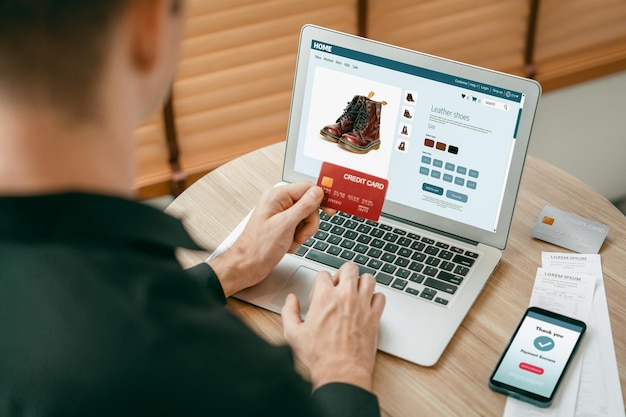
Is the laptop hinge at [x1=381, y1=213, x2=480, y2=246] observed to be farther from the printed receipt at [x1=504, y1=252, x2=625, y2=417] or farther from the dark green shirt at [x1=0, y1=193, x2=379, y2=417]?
the dark green shirt at [x1=0, y1=193, x2=379, y2=417]

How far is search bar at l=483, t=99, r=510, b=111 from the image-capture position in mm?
1274

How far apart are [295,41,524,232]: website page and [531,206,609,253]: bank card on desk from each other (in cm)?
16

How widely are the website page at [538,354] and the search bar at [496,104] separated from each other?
341 mm

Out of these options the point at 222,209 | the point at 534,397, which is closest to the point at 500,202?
the point at 534,397

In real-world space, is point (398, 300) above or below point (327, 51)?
below

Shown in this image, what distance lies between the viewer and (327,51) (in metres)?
1.38

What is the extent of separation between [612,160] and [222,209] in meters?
1.90

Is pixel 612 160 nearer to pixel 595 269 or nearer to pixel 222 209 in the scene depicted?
pixel 595 269

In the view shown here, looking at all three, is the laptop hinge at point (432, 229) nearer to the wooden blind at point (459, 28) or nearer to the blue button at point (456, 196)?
the blue button at point (456, 196)

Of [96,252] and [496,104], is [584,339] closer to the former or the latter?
[496,104]

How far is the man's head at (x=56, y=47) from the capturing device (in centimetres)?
60

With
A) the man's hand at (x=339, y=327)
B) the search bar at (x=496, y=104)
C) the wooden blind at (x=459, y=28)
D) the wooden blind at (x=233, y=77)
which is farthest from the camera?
the wooden blind at (x=459, y=28)

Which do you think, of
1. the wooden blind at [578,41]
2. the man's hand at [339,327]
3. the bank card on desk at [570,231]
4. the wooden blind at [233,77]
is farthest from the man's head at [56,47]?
the wooden blind at [578,41]

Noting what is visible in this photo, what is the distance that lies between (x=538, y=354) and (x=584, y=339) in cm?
10
